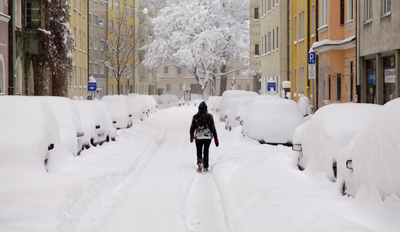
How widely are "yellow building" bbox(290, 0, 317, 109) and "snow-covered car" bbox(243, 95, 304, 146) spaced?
14.1 metres

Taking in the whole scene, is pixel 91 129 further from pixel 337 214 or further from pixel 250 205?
pixel 337 214

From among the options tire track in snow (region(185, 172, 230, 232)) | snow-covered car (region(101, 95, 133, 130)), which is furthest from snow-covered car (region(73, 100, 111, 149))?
snow-covered car (region(101, 95, 133, 130))

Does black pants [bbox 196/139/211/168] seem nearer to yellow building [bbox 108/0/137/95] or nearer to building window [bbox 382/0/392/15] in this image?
building window [bbox 382/0/392/15]

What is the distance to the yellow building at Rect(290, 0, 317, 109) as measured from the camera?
108 feet

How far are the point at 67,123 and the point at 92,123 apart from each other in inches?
128

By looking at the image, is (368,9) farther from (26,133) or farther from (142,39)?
(142,39)

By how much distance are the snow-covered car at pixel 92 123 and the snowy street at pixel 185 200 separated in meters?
2.10

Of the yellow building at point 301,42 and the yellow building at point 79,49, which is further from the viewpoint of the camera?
the yellow building at point 79,49

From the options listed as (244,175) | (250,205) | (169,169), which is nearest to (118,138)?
(169,169)

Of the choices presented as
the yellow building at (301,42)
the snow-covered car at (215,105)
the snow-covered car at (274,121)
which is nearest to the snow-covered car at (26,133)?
the snow-covered car at (274,121)

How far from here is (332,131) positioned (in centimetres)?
836

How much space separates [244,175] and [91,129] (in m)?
6.18

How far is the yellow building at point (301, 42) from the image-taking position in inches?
1298

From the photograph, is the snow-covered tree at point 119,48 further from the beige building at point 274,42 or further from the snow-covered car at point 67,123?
the snow-covered car at point 67,123
